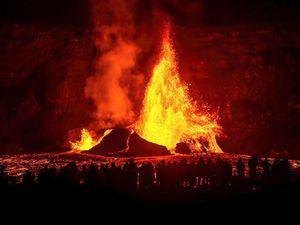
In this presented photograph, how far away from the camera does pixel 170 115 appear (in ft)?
133

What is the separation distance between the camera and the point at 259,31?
148 ft

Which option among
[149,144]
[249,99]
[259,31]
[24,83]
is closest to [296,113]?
[249,99]

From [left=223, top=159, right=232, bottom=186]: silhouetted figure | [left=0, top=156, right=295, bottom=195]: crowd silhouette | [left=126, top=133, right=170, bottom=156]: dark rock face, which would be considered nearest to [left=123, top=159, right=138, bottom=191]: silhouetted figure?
[left=0, top=156, right=295, bottom=195]: crowd silhouette

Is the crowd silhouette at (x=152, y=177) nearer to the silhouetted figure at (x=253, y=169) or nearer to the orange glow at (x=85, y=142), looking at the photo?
the silhouetted figure at (x=253, y=169)

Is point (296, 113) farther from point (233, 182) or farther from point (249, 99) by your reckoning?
point (233, 182)

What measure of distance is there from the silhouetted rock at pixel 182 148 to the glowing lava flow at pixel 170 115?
0.57 metres

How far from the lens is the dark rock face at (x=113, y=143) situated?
95.1ft

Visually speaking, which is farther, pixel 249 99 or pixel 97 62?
pixel 97 62

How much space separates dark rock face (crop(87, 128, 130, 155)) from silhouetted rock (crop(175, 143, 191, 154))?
367cm

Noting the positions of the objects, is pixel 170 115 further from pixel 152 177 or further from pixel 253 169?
pixel 152 177

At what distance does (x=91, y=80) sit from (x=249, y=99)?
16.8 meters

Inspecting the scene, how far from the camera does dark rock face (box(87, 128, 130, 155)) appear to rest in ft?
95.1

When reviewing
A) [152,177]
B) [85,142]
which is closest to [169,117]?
[85,142]

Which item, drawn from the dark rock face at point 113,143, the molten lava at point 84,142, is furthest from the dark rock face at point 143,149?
the molten lava at point 84,142
